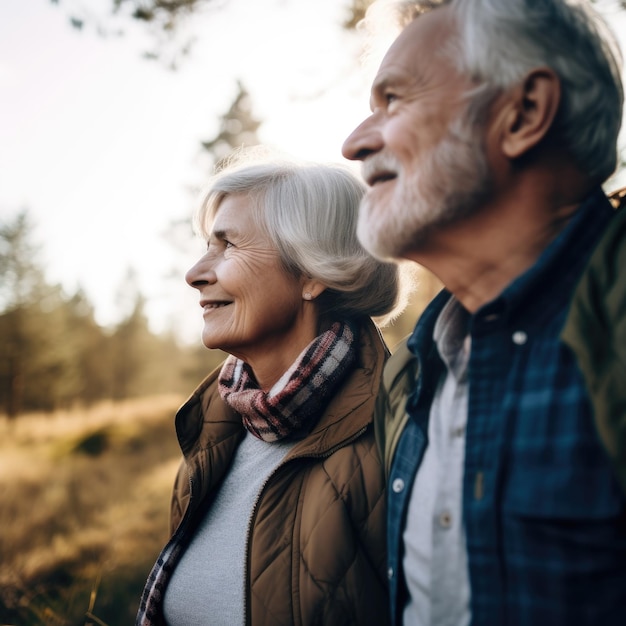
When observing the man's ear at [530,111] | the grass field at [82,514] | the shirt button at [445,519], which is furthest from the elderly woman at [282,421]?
the man's ear at [530,111]

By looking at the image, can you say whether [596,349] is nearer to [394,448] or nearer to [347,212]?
[394,448]

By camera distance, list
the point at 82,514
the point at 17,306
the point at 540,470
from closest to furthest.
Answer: the point at 540,470 < the point at 82,514 < the point at 17,306

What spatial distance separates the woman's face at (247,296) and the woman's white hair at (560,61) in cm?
135

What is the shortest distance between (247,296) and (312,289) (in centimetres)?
34

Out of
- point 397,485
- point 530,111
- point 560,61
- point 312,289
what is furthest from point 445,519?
point 312,289

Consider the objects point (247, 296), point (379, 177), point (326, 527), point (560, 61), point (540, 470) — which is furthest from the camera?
point (247, 296)

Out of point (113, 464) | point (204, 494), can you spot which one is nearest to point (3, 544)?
point (113, 464)

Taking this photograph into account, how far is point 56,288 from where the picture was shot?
28812 mm

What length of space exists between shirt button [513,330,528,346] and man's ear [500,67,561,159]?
1.74 ft

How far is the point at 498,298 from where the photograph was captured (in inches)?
60.6

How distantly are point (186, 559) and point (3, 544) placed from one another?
6160 millimetres

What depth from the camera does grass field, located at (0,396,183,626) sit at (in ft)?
14.9

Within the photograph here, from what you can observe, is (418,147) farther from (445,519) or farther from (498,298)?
(445,519)

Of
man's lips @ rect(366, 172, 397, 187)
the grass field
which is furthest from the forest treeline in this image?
man's lips @ rect(366, 172, 397, 187)
